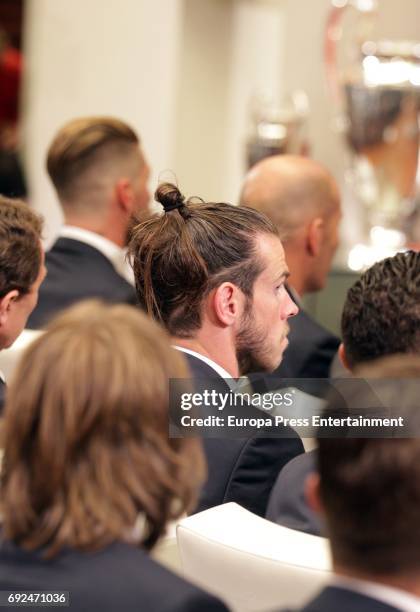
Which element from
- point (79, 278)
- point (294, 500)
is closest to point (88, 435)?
point (294, 500)

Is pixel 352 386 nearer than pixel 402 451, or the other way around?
pixel 402 451

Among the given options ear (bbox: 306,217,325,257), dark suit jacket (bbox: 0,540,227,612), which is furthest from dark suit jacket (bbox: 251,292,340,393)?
dark suit jacket (bbox: 0,540,227,612)

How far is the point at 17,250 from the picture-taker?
1.83m

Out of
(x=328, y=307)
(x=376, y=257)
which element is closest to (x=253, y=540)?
(x=328, y=307)

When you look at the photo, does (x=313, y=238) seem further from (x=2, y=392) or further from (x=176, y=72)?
(x=176, y=72)

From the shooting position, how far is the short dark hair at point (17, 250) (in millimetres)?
1813

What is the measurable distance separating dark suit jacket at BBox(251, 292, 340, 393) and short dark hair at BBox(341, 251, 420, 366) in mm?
730

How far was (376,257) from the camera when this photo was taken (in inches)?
140

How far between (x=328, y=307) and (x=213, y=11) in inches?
133

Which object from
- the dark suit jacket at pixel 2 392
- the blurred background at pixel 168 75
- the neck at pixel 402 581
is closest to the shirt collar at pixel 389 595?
the neck at pixel 402 581

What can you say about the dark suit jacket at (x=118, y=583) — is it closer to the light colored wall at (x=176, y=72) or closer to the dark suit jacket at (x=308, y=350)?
the dark suit jacket at (x=308, y=350)

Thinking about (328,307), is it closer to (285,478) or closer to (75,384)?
(285,478)

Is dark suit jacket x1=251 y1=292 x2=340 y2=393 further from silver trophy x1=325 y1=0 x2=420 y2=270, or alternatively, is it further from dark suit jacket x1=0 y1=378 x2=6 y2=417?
silver trophy x1=325 y1=0 x2=420 y2=270

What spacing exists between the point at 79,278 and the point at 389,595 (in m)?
2.16
